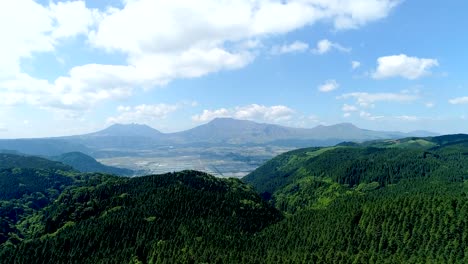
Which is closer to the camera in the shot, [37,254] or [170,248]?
[170,248]

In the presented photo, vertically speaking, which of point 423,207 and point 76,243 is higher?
point 423,207

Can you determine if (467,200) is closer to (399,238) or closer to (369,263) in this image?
(399,238)

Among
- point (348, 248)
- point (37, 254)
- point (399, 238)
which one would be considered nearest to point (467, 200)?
point (399, 238)

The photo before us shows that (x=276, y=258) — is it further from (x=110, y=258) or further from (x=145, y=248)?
(x=110, y=258)

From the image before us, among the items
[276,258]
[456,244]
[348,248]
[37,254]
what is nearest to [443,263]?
[456,244]

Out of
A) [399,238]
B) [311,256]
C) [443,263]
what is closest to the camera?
[443,263]

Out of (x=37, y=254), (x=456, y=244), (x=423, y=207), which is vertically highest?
(x=423, y=207)

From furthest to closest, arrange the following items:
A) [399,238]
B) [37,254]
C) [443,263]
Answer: [37,254], [399,238], [443,263]

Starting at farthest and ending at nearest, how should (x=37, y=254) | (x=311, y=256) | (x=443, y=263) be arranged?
(x=37, y=254)
(x=311, y=256)
(x=443, y=263)

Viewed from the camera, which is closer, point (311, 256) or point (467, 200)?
point (311, 256)
